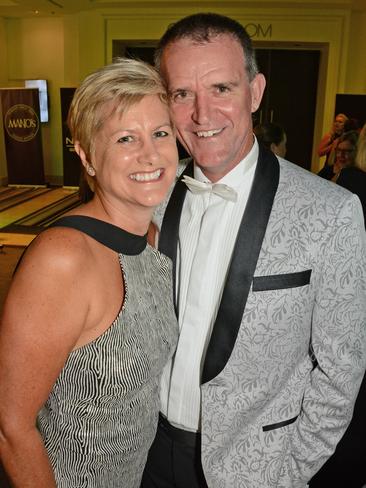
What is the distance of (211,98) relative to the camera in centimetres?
144

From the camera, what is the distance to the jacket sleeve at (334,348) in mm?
1236

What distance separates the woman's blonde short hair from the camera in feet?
4.06

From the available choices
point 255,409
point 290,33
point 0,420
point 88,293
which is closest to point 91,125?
point 88,293

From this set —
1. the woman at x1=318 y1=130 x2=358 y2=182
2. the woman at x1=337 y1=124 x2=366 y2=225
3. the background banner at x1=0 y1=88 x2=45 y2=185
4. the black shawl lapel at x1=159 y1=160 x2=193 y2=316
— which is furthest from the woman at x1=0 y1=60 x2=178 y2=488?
the background banner at x1=0 y1=88 x2=45 y2=185

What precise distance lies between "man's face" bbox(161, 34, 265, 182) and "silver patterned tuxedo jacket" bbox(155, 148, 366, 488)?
0.13 m

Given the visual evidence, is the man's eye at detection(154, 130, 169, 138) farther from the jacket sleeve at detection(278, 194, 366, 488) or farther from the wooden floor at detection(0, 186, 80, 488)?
the wooden floor at detection(0, 186, 80, 488)

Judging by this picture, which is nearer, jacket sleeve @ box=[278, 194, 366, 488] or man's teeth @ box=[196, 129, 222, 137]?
jacket sleeve @ box=[278, 194, 366, 488]

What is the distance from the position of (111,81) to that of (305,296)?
30.7 inches

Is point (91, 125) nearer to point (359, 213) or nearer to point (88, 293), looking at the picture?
point (88, 293)

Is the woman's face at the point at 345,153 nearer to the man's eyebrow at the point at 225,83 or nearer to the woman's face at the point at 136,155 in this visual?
the man's eyebrow at the point at 225,83

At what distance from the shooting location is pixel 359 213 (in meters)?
1.27

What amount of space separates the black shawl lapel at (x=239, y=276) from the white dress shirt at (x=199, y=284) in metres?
0.09

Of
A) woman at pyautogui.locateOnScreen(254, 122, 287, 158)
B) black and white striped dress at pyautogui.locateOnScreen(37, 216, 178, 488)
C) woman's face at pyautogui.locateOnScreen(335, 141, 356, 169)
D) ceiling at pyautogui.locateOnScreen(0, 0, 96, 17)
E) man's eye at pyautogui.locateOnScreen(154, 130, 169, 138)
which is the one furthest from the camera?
ceiling at pyautogui.locateOnScreen(0, 0, 96, 17)

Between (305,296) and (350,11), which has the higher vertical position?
(350,11)
